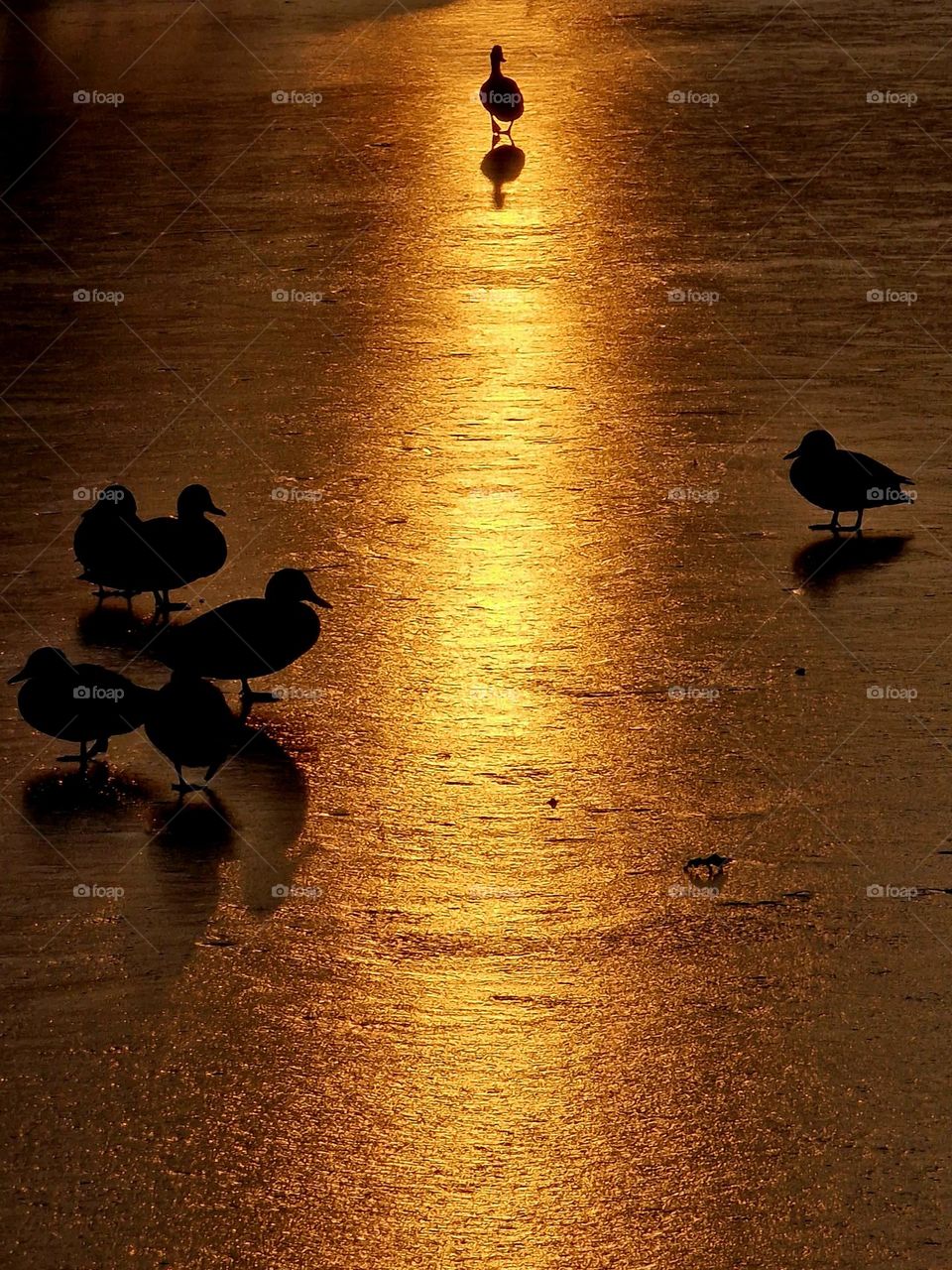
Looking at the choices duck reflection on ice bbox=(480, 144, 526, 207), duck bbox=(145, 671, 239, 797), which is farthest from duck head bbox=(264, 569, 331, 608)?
duck reflection on ice bbox=(480, 144, 526, 207)

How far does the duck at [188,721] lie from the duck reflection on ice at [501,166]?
25.3ft

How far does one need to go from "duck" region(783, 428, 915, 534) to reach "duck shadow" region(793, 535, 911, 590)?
12 centimetres

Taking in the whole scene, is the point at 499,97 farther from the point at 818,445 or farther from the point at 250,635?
the point at 250,635

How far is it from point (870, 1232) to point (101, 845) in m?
2.69

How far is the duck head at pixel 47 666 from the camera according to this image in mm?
6449

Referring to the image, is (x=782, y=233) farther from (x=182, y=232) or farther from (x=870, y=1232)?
(x=870, y=1232)

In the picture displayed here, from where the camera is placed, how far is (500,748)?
661 centimetres

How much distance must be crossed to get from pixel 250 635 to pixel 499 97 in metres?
8.34

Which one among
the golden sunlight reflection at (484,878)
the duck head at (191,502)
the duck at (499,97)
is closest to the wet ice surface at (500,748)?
the golden sunlight reflection at (484,878)

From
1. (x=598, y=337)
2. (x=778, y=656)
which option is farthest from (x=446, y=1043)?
(x=598, y=337)

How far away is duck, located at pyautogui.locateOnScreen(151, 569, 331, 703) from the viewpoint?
22.4ft

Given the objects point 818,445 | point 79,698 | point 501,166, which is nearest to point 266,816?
point 79,698

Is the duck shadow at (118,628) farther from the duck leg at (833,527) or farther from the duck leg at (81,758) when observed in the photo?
the duck leg at (833,527)

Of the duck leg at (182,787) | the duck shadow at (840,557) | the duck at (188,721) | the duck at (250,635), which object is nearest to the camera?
the duck at (188,721)
